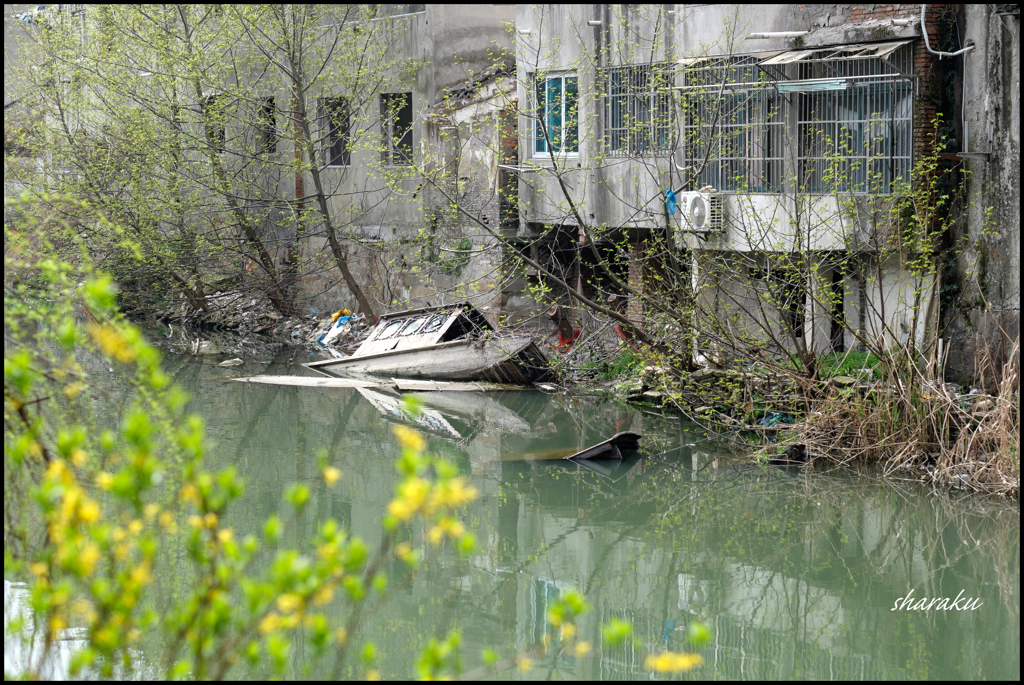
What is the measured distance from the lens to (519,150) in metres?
16.0

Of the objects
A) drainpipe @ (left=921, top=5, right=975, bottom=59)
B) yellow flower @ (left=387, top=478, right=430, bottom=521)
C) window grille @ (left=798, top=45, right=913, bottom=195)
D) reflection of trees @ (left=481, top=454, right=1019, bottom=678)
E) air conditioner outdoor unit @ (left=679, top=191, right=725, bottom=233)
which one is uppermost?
drainpipe @ (left=921, top=5, right=975, bottom=59)

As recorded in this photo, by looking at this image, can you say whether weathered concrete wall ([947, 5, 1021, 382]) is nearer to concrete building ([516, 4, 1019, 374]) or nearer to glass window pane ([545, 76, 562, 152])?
concrete building ([516, 4, 1019, 374])

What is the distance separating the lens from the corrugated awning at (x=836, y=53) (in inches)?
452

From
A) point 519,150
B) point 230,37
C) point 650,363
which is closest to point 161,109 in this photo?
point 230,37

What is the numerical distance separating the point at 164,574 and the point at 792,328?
721cm

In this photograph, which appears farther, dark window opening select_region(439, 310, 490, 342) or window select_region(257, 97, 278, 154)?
window select_region(257, 97, 278, 154)

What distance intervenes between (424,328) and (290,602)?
1390cm

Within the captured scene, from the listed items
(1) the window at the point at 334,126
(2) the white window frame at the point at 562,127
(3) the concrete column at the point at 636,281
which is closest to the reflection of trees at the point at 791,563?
(3) the concrete column at the point at 636,281

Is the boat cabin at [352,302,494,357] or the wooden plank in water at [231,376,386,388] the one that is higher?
the boat cabin at [352,302,494,357]

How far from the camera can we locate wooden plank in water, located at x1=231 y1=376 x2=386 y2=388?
15.6 meters

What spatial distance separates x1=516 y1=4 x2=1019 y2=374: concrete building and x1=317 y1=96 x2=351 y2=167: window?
19.9ft

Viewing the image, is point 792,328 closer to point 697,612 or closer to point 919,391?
point 919,391

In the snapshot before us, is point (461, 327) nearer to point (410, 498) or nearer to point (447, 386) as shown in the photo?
point (447, 386)

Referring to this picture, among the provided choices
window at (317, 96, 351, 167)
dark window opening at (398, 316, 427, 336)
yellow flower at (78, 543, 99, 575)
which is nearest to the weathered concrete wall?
dark window opening at (398, 316, 427, 336)
